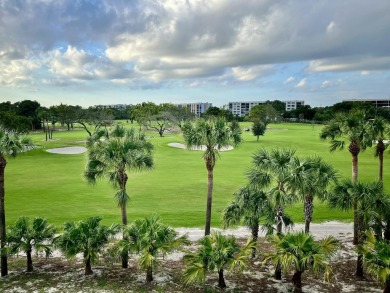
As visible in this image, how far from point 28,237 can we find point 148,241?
6041 millimetres

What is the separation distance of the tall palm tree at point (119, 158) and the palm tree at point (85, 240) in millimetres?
1751

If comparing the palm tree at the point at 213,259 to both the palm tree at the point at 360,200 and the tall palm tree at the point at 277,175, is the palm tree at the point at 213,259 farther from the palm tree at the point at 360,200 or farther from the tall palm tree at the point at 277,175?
the palm tree at the point at 360,200

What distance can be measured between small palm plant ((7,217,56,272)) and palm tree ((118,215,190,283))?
3.85m

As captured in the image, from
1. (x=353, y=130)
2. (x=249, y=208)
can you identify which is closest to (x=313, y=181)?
(x=249, y=208)

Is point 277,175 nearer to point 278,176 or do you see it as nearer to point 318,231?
point 278,176

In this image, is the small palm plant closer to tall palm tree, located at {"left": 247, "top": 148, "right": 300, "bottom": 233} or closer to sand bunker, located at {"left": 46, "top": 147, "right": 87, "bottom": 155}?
tall palm tree, located at {"left": 247, "top": 148, "right": 300, "bottom": 233}

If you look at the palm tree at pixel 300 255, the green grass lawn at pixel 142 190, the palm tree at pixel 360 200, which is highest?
the palm tree at pixel 360 200

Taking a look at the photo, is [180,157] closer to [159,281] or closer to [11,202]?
[11,202]

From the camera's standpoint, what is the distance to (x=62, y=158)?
55406 millimetres

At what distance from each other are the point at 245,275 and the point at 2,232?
1213 cm

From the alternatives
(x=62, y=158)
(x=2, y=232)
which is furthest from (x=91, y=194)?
(x=62, y=158)

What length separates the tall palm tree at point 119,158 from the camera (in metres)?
18.0

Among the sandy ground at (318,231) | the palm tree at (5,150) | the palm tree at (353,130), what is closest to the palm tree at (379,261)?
the sandy ground at (318,231)

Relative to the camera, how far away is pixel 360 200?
1802 cm
